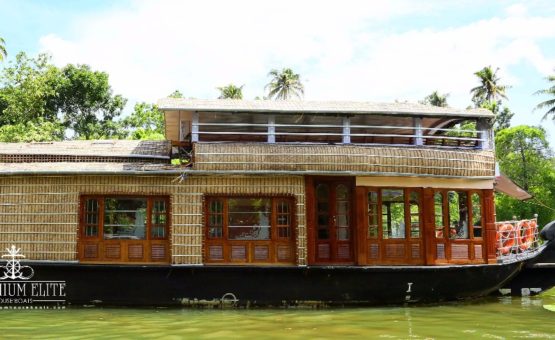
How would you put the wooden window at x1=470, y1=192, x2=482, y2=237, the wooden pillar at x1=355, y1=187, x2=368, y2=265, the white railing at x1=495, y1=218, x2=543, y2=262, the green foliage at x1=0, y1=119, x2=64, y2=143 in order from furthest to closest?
the green foliage at x1=0, y1=119, x2=64, y2=143, the white railing at x1=495, y1=218, x2=543, y2=262, the wooden window at x1=470, y1=192, x2=482, y2=237, the wooden pillar at x1=355, y1=187, x2=368, y2=265

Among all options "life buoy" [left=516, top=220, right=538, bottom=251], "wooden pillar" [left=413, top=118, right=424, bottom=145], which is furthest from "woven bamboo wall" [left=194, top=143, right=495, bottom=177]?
"life buoy" [left=516, top=220, right=538, bottom=251]

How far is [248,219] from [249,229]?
0.16 meters

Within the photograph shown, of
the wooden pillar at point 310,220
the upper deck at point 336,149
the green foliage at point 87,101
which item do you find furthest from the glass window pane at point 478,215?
the green foliage at point 87,101

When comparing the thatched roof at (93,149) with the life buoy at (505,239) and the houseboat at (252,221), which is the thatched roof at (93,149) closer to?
the houseboat at (252,221)

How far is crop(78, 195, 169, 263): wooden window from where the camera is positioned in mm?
8703

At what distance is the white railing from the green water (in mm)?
1060

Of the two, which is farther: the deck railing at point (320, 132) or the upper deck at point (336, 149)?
the deck railing at point (320, 132)

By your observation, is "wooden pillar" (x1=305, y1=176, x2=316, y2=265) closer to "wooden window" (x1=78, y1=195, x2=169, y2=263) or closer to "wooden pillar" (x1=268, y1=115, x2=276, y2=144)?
"wooden pillar" (x1=268, y1=115, x2=276, y2=144)

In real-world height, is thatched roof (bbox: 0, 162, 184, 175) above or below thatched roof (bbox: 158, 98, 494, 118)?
below

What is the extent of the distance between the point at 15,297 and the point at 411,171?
6.29 metres

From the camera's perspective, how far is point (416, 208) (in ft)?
31.2

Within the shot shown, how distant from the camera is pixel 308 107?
915cm

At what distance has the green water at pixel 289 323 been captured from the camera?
6539 mm

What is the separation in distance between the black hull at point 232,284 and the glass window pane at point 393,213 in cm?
79
